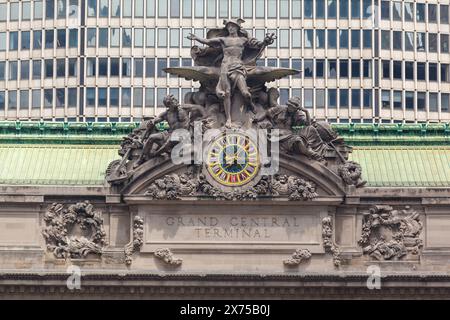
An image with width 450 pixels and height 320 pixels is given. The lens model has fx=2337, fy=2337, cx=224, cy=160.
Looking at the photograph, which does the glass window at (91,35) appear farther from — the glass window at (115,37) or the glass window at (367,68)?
the glass window at (367,68)

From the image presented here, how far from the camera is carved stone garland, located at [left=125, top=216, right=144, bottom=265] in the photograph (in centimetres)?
11700

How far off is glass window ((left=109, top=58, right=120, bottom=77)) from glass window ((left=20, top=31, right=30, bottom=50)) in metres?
7.74

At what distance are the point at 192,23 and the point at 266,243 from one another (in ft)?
254

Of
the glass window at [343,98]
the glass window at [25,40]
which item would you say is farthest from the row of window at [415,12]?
the glass window at [25,40]

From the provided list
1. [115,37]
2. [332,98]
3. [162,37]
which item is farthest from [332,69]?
[115,37]

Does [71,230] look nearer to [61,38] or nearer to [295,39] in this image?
[295,39]

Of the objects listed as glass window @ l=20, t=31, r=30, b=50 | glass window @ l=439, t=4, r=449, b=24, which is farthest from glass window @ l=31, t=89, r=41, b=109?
glass window @ l=439, t=4, r=449, b=24

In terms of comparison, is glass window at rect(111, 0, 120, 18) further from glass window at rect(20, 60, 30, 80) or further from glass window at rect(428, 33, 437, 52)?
glass window at rect(428, 33, 437, 52)

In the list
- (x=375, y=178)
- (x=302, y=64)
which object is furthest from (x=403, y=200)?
(x=302, y=64)

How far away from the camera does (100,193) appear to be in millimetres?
117688

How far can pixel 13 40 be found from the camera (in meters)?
197

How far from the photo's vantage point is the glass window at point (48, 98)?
645 feet

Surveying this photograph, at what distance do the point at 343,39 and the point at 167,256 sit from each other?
7981cm
